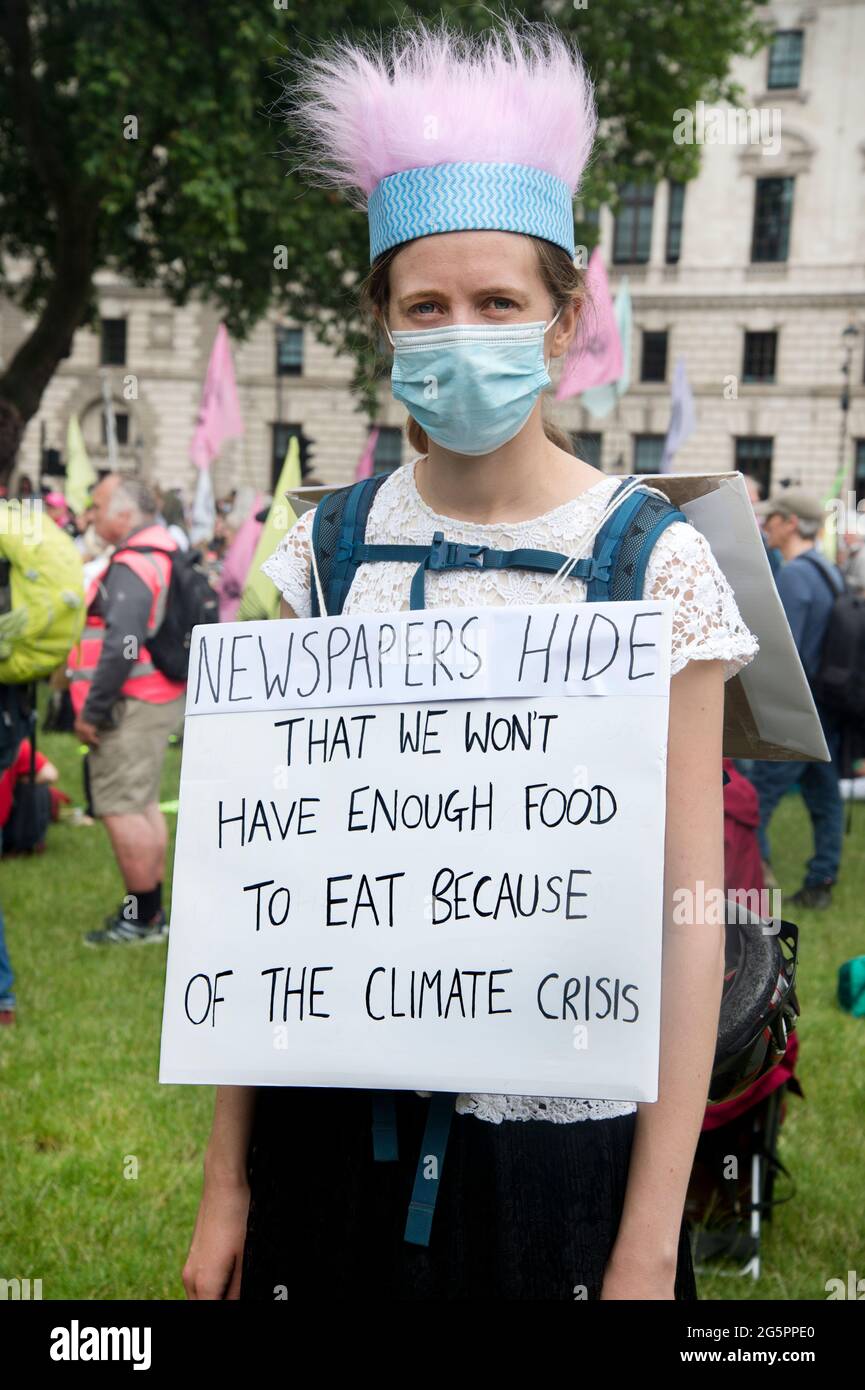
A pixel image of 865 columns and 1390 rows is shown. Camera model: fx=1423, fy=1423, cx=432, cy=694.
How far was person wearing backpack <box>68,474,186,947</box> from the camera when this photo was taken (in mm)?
6539

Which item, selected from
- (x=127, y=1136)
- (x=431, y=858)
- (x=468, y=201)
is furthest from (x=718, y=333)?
(x=431, y=858)

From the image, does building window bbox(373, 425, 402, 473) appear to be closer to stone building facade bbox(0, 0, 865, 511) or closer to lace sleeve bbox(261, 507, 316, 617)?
stone building facade bbox(0, 0, 865, 511)

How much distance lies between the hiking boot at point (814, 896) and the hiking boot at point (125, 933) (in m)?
3.57

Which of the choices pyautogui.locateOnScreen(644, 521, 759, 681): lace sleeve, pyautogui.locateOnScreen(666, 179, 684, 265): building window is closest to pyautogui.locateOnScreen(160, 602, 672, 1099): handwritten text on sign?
pyautogui.locateOnScreen(644, 521, 759, 681): lace sleeve

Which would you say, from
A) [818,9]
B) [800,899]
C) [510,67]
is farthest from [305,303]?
[818,9]

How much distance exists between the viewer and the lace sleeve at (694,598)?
1.63 m

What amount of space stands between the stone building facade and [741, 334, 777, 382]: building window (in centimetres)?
4

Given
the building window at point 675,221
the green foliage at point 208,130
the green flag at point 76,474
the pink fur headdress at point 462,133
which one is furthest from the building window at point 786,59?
the pink fur headdress at point 462,133

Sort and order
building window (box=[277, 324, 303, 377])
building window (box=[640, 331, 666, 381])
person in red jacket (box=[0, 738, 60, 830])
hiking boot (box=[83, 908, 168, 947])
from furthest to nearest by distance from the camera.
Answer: building window (box=[277, 324, 303, 377]) → building window (box=[640, 331, 666, 381]) → person in red jacket (box=[0, 738, 60, 830]) → hiking boot (box=[83, 908, 168, 947])

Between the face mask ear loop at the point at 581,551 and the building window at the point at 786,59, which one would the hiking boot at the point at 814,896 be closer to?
the face mask ear loop at the point at 581,551

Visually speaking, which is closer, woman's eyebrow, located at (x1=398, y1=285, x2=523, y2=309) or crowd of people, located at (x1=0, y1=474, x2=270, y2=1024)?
woman's eyebrow, located at (x1=398, y1=285, x2=523, y2=309)

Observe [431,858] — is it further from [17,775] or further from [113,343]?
[113,343]

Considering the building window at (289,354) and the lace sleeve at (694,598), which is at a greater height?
the building window at (289,354)

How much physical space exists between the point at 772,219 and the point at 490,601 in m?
43.9
